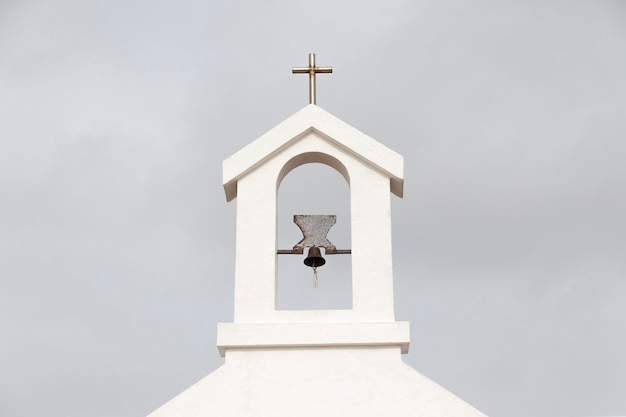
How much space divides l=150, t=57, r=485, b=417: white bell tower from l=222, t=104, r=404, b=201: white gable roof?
0.04ft

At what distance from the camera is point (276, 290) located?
13031 millimetres

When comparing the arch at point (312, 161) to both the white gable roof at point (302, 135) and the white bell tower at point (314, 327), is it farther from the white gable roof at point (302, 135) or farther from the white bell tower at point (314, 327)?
the white gable roof at point (302, 135)

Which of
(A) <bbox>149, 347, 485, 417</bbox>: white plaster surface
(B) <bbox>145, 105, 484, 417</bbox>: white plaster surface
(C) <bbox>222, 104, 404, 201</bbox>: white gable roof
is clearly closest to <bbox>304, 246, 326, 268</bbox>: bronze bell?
(B) <bbox>145, 105, 484, 417</bbox>: white plaster surface

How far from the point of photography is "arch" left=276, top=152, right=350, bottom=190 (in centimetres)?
1363

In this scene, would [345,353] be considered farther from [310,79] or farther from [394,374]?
[310,79]

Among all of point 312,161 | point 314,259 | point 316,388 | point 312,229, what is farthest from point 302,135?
point 316,388

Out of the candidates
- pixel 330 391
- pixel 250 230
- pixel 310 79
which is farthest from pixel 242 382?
pixel 310 79

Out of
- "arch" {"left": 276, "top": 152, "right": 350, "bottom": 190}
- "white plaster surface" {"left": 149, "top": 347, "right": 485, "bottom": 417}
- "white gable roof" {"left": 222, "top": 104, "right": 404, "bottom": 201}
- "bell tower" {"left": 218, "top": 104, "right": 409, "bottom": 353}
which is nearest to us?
"white plaster surface" {"left": 149, "top": 347, "right": 485, "bottom": 417}

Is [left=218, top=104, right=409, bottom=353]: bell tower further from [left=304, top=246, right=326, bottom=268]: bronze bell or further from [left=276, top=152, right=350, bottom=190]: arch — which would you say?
Answer: [left=304, top=246, right=326, bottom=268]: bronze bell

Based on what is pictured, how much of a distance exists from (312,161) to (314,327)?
223 cm

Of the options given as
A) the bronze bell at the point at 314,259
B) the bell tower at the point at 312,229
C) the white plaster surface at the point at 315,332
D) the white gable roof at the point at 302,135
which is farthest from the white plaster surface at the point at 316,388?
the white gable roof at the point at 302,135

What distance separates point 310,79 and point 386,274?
279 cm

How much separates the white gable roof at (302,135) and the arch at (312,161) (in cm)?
20

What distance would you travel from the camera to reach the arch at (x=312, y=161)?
13633mm
